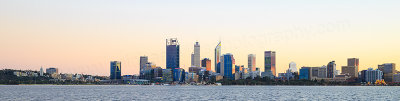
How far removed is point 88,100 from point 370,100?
7799 cm

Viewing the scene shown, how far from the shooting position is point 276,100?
124625 millimetres

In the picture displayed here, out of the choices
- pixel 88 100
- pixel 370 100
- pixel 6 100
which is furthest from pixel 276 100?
pixel 6 100

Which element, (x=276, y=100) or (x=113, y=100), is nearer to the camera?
(x=113, y=100)

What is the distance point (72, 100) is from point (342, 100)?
7370 cm

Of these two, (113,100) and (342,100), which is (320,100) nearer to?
(342,100)

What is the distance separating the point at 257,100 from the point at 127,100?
3474 centimetres

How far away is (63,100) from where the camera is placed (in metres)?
117

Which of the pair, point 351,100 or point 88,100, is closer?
point 88,100

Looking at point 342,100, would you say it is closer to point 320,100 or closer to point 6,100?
point 320,100

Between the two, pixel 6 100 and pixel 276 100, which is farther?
pixel 276 100

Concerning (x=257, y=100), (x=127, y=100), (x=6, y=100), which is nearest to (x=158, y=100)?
(x=127, y=100)

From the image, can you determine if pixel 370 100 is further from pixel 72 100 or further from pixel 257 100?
pixel 72 100

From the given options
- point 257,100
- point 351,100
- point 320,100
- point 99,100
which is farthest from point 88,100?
point 351,100

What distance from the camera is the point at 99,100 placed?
11744 cm
